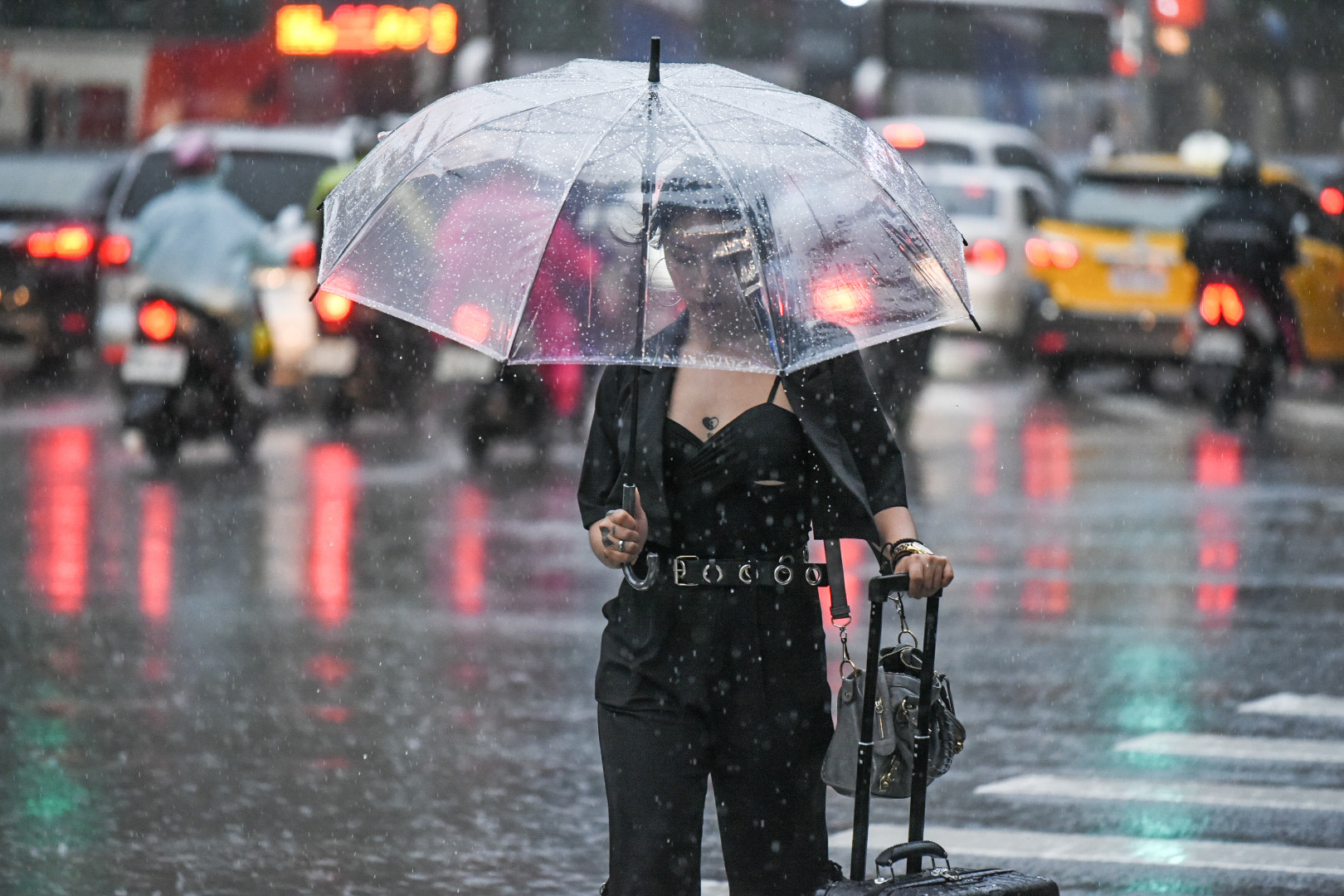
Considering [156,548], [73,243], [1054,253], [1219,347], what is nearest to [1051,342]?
[1054,253]

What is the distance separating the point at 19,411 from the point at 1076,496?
28.3 ft

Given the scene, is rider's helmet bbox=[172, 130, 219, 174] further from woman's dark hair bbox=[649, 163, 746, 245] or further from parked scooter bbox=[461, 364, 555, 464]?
woman's dark hair bbox=[649, 163, 746, 245]

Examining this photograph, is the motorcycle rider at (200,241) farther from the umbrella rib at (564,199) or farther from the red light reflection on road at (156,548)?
the umbrella rib at (564,199)

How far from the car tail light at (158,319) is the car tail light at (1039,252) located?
8.19 metres

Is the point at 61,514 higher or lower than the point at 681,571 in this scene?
lower

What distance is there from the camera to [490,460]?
1445cm

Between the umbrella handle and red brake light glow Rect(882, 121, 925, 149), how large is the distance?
1853cm

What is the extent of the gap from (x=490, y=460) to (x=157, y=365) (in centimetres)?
209

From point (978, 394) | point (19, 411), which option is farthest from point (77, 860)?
point (978, 394)

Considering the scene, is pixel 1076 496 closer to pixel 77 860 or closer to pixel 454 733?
pixel 454 733

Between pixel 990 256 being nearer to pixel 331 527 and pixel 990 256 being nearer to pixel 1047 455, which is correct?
pixel 1047 455

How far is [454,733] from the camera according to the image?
7.25m

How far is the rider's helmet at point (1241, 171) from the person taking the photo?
16.6 m

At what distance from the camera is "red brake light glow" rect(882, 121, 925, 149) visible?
22.6 metres
